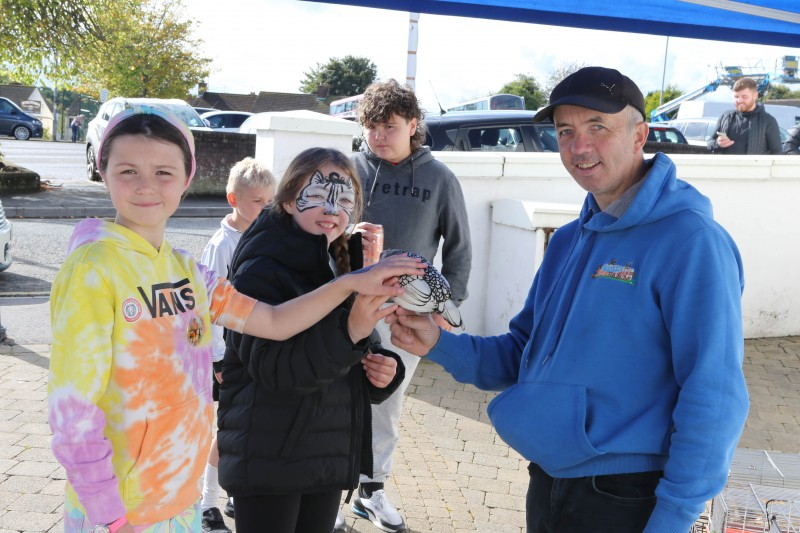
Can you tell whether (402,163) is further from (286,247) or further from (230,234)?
(286,247)

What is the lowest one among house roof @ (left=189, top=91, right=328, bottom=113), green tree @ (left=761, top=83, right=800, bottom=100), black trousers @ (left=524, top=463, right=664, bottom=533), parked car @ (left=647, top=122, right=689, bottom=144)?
black trousers @ (left=524, top=463, right=664, bottom=533)

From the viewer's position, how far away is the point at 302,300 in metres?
2.42

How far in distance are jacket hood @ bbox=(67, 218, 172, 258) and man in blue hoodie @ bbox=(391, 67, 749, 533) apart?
1.18m

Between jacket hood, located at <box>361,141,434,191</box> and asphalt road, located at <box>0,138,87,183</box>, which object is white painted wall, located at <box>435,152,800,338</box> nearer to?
jacket hood, located at <box>361,141,434,191</box>

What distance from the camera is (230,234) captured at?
426cm

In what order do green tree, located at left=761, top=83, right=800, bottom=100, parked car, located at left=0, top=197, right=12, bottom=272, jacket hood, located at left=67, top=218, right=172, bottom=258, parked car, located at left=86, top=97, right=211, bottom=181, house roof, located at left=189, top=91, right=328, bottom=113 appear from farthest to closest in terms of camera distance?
green tree, located at left=761, top=83, right=800, bottom=100, house roof, located at left=189, top=91, right=328, bottom=113, parked car, located at left=86, top=97, right=211, bottom=181, parked car, located at left=0, top=197, right=12, bottom=272, jacket hood, located at left=67, top=218, right=172, bottom=258

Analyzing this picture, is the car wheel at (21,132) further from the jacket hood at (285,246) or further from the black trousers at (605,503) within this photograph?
the black trousers at (605,503)

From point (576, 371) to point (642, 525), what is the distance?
0.45m

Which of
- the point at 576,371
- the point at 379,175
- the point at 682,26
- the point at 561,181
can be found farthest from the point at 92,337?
the point at 561,181

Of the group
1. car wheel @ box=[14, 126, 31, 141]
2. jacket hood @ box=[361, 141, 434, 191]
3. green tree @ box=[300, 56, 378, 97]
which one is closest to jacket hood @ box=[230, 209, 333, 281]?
jacket hood @ box=[361, 141, 434, 191]

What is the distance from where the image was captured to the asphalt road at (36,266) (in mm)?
7809

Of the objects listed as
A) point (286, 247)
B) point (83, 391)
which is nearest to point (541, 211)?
point (286, 247)

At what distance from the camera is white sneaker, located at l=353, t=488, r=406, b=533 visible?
13.9 ft

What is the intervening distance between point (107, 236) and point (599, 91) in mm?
1448
